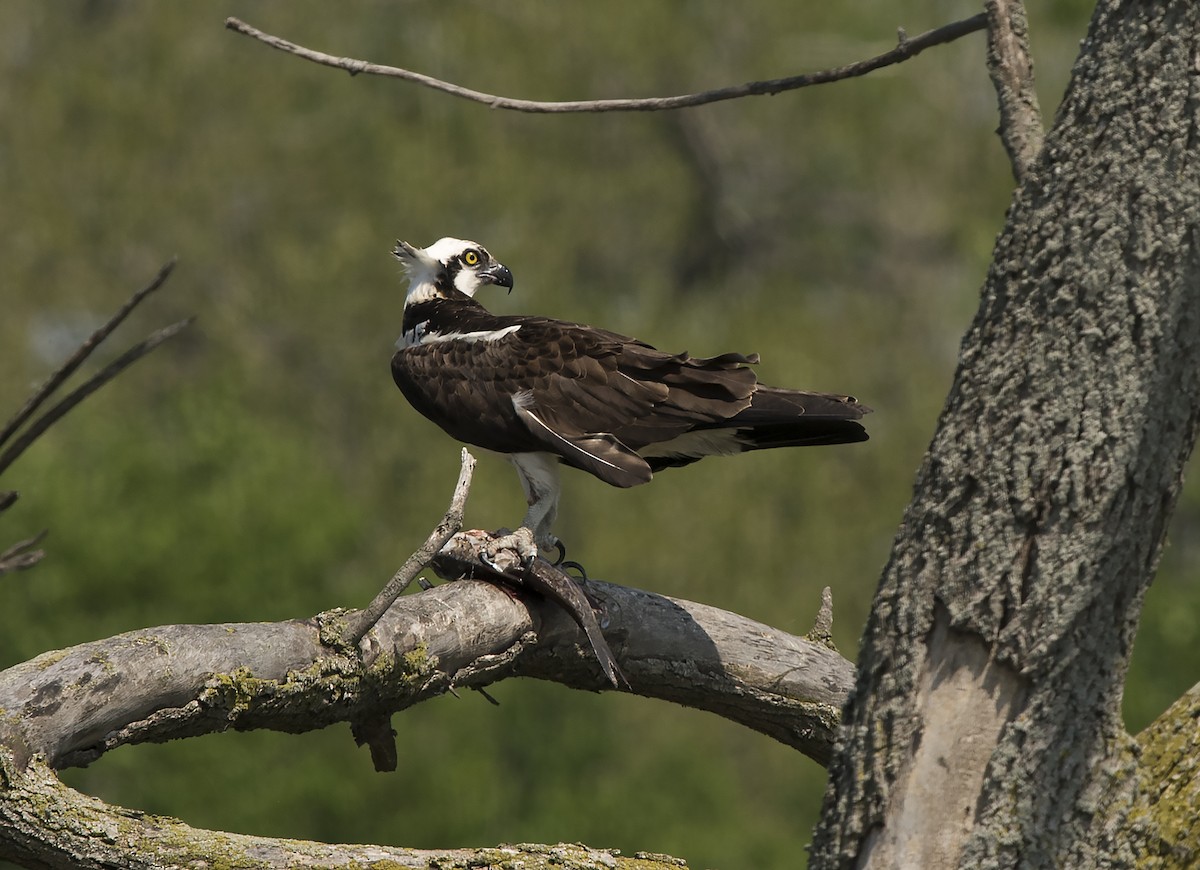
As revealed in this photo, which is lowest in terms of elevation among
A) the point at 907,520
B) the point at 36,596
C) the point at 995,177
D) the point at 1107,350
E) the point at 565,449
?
the point at 907,520

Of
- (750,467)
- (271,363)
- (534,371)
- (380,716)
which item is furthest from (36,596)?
(380,716)

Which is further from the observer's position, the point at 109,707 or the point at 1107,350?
the point at 109,707

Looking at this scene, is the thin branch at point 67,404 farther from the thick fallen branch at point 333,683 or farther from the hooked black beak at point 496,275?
the hooked black beak at point 496,275

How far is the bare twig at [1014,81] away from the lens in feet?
12.1

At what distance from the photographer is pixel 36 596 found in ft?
66.6

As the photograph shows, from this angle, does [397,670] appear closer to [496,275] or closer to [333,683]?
[333,683]

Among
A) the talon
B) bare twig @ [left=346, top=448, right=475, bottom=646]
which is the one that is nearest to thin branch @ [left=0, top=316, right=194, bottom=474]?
bare twig @ [left=346, top=448, right=475, bottom=646]

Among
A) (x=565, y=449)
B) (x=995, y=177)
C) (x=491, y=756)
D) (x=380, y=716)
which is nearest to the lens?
(x=380, y=716)

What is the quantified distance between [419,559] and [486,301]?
700 inches

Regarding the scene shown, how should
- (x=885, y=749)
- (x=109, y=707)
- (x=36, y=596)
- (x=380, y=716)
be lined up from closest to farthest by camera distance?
(x=885, y=749)
(x=109, y=707)
(x=380, y=716)
(x=36, y=596)

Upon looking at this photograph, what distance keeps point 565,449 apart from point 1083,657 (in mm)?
3167

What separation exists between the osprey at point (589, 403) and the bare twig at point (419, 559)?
66.7 inches

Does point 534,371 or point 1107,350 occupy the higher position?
point 534,371

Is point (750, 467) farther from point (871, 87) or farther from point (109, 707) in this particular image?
point (109, 707)
